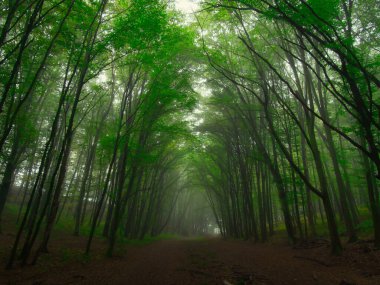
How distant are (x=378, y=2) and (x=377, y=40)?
1.60m

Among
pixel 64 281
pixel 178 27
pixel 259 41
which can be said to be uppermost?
pixel 259 41

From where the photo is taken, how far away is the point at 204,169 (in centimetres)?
2669

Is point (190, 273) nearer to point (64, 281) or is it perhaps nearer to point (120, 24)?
point (64, 281)

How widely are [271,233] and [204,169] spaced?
1016cm

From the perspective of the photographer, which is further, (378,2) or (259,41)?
(259,41)

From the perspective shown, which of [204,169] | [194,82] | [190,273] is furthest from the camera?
[204,169]

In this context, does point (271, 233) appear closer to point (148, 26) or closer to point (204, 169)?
point (204, 169)

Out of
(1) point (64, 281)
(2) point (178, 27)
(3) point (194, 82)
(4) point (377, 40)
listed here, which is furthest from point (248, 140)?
(1) point (64, 281)

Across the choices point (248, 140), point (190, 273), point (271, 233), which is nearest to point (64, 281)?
point (190, 273)

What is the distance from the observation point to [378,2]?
10.6 m

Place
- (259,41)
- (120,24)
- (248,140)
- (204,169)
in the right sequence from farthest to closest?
(204,169) < (248,140) < (259,41) < (120,24)

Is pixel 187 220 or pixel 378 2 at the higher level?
pixel 378 2

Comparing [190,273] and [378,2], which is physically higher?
[378,2]

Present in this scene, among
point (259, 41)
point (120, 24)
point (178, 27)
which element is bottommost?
point (120, 24)
